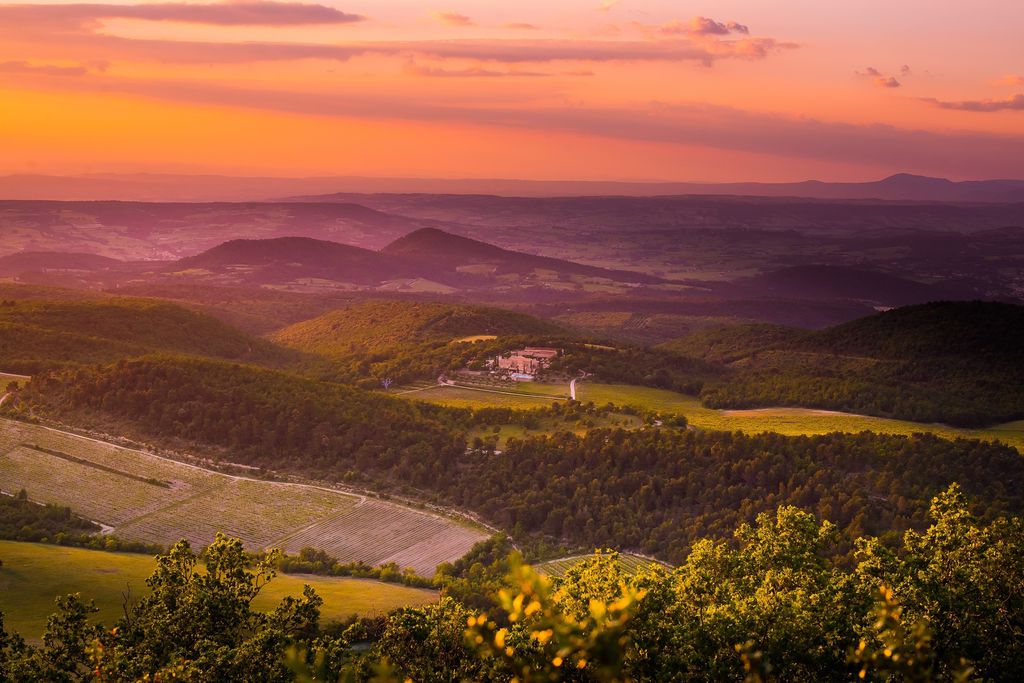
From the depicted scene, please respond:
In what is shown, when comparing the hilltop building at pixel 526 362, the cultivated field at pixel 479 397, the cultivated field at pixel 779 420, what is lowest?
the cultivated field at pixel 479 397

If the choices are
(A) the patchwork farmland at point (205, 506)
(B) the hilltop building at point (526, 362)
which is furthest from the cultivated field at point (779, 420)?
(A) the patchwork farmland at point (205, 506)

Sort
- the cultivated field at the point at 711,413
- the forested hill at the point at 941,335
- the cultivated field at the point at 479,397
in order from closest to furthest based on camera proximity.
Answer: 1. the cultivated field at the point at 711,413
2. the cultivated field at the point at 479,397
3. the forested hill at the point at 941,335

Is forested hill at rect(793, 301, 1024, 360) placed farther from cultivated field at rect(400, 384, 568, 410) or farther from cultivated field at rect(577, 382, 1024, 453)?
cultivated field at rect(400, 384, 568, 410)

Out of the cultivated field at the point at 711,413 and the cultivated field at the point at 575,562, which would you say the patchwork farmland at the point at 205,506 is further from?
the cultivated field at the point at 711,413

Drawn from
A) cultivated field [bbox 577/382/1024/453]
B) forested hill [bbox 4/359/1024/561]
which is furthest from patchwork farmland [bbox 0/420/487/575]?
cultivated field [bbox 577/382/1024/453]

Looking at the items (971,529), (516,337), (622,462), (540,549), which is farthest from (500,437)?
(971,529)

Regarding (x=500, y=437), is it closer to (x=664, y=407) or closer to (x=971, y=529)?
(x=664, y=407)
